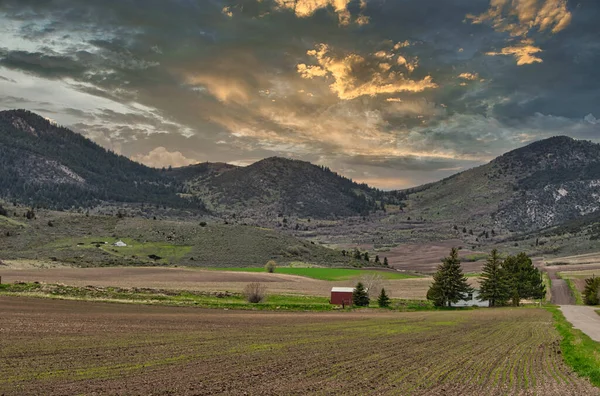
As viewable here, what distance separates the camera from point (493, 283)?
100 m

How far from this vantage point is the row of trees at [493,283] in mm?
93125

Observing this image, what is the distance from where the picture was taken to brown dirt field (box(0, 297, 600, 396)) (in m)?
23.3

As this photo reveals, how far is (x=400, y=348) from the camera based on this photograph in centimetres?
3788

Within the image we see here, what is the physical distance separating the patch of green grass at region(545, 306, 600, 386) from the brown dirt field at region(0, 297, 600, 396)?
32.7 inches

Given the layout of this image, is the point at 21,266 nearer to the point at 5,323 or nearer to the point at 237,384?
the point at 5,323

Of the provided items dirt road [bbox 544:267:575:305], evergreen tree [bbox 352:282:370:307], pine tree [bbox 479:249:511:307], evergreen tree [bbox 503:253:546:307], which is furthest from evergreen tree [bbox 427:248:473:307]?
dirt road [bbox 544:267:575:305]

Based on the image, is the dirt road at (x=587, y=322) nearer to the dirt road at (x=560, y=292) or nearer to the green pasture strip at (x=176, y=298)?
the green pasture strip at (x=176, y=298)

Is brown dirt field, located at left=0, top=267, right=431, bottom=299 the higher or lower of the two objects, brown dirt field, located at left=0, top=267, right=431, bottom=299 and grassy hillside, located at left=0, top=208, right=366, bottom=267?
the lower

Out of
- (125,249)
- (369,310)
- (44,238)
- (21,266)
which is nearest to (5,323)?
(369,310)

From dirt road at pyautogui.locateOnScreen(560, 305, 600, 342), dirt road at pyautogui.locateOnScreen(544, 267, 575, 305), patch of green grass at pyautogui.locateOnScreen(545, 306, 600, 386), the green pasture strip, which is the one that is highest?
dirt road at pyautogui.locateOnScreen(544, 267, 575, 305)

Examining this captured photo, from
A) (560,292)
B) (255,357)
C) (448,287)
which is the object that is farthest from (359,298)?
(560,292)

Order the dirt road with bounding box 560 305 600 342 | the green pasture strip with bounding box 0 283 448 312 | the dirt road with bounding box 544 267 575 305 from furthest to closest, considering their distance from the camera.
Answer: the dirt road with bounding box 544 267 575 305, the green pasture strip with bounding box 0 283 448 312, the dirt road with bounding box 560 305 600 342

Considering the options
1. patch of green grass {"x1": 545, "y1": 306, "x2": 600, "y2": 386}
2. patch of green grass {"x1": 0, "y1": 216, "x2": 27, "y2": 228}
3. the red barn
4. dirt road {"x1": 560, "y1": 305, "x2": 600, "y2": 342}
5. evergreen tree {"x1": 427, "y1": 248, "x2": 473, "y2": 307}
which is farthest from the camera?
patch of green grass {"x1": 0, "y1": 216, "x2": 27, "y2": 228}

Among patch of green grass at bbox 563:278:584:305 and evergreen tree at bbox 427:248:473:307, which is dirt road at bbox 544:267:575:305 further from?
evergreen tree at bbox 427:248:473:307
